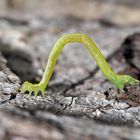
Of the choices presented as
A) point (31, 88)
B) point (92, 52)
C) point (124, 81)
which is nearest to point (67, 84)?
point (92, 52)

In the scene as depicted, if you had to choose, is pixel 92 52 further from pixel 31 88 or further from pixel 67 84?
pixel 31 88

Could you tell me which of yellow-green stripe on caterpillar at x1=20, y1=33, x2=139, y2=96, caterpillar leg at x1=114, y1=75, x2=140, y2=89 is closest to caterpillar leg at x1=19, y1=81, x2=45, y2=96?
yellow-green stripe on caterpillar at x1=20, y1=33, x2=139, y2=96

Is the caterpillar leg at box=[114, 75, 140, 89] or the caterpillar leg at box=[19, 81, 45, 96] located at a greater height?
the caterpillar leg at box=[114, 75, 140, 89]

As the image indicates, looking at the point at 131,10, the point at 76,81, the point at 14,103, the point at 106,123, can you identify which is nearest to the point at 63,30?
the point at 76,81

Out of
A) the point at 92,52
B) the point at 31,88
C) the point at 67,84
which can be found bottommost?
the point at 31,88

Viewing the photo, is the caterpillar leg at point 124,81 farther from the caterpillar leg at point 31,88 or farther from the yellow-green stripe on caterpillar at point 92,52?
the caterpillar leg at point 31,88

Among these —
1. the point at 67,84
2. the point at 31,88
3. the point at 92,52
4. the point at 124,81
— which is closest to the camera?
the point at 31,88

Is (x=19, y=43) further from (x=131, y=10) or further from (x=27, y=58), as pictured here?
(x=131, y=10)

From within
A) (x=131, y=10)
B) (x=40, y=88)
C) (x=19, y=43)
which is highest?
(x=131, y=10)

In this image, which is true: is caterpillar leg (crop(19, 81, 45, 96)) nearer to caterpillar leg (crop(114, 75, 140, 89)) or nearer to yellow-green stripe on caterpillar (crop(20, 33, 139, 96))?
yellow-green stripe on caterpillar (crop(20, 33, 139, 96))
